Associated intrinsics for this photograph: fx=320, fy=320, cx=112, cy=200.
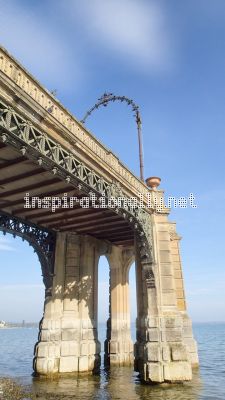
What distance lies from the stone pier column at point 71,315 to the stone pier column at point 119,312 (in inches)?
148

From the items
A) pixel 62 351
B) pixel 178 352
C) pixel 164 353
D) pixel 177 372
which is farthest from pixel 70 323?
pixel 177 372

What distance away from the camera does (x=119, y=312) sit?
2434cm

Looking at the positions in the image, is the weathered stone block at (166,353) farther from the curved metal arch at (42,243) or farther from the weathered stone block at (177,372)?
the curved metal arch at (42,243)

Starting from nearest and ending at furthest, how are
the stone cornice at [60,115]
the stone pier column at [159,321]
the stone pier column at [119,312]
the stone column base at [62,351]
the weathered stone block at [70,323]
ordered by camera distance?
the stone cornice at [60,115] → the stone pier column at [159,321] → the stone column base at [62,351] → the weathered stone block at [70,323] → the stone pier column at [119,312]

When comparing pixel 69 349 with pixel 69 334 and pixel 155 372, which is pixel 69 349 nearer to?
pixel 69 334

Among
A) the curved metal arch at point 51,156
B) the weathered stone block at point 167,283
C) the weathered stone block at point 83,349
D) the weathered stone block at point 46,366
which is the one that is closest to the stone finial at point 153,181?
the curved metal arch at point 51,156

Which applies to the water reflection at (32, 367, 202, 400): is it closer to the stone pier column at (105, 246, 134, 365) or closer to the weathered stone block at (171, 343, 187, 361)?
the weathered stone block at (171, 343, 187, 361)

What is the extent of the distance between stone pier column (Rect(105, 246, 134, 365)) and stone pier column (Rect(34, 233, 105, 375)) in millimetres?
3750

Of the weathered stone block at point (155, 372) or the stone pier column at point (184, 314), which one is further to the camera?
the stone pier column at point (184, 314)

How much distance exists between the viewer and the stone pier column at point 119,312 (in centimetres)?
2316

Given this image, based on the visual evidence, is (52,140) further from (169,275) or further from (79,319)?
(79,319)

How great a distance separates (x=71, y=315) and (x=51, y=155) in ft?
39.2

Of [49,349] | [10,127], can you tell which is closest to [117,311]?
[49,349]

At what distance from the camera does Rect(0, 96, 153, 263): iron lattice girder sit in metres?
8.63
